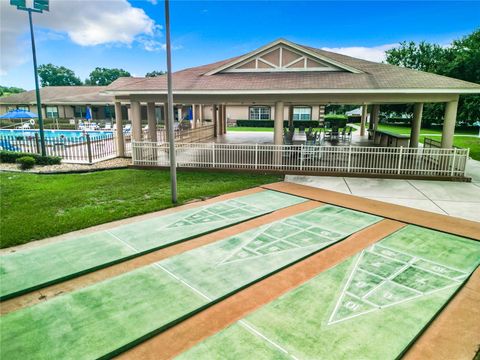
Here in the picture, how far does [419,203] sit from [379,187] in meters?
1.94

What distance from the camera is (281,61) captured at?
1551 cm

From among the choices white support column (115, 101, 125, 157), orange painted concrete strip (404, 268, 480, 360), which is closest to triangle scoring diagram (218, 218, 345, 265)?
orange painted concrete strip (404, 268, 480, 360)

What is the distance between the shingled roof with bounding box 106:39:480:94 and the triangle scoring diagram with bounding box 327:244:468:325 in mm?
8150

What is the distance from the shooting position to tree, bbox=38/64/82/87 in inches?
3419

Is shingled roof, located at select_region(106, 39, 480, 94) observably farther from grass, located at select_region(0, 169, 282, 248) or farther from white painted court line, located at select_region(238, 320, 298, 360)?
white painted court line, located at select_region(238, 320, 298, 360)

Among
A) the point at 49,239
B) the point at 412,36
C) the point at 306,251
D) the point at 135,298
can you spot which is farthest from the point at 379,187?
the point at 412,36

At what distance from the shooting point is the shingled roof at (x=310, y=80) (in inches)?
471

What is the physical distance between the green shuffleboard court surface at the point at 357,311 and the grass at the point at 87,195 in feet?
16.4

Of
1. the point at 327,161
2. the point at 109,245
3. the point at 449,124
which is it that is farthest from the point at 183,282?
the point at 449,124

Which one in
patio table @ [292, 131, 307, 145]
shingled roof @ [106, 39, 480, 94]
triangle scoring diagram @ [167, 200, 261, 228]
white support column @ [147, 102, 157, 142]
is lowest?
triangle scoring diagram @ [167, 200, 261, 228]

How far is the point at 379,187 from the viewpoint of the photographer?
11.0m

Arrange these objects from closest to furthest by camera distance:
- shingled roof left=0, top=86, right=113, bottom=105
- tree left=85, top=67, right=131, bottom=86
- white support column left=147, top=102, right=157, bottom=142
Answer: white support column left=147, top=102, right=157, bottom=142, shingled roof left=0, top=86, right=113, bottom=105, tree left=85, top=67, right=131, bottom=86

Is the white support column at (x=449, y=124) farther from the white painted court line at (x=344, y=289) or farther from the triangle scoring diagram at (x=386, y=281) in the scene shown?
the white painted court line at (x=344, y=289)

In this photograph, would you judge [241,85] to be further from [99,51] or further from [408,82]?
[99,51]
